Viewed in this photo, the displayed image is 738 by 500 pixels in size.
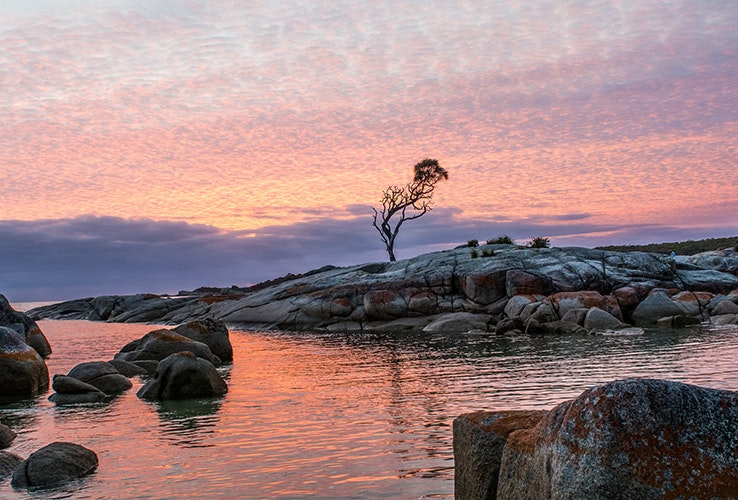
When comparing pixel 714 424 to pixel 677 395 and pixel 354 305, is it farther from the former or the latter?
pixel 354 305

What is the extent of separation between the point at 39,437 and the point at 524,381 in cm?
1272

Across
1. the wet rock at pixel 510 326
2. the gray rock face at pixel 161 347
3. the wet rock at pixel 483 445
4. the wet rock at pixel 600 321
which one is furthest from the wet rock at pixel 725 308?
the wet rock at pixel 483 445

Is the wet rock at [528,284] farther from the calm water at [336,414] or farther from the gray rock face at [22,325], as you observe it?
the gray rock face at [22,325]

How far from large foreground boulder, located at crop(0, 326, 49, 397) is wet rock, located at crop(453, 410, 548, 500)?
1747cm

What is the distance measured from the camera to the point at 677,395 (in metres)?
5.32

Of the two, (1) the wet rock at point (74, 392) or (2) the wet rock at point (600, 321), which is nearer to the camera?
(1) the wet rock at point (74, 392)

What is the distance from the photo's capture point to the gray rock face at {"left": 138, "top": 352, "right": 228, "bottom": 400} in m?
18.8

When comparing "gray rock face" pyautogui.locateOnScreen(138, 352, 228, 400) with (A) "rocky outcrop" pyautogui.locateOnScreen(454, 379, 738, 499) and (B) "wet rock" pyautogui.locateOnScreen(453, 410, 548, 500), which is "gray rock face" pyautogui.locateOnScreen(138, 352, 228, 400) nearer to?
(B) "wet rock" pyautogui.locateOnScreen(453, 410, 548, 500)

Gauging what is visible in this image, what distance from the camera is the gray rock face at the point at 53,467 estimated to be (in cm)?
1041

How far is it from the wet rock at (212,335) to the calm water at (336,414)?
27.7 inches

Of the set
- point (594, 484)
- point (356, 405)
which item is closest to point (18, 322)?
point (356, 405)

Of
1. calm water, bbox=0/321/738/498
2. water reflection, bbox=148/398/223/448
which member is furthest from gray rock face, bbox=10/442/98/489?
water reflection, bbox=148/398/223/448

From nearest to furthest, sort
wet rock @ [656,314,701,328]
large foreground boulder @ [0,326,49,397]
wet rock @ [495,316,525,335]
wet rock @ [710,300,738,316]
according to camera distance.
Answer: large foreground boulder @ [0,326,49,397], wet rock @ [656,314,701,328], wet rock @ [495,316,525,335], wet rock @ [710,300,738,316]

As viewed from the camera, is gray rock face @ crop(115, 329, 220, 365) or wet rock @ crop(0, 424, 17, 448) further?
gray rock face @ crop(115, 329, 220, 365)
